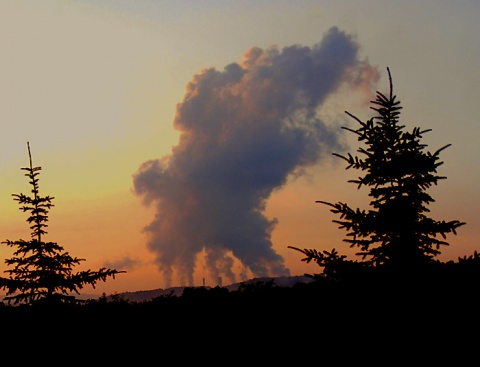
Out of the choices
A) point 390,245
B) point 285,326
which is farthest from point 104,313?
point 390,245

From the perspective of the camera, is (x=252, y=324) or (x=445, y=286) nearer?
(x=445, y=286)

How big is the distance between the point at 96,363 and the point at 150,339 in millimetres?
1095

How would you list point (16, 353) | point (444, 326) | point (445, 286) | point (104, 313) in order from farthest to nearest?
point (104, 313)
point (16, 353)
point (445, 286)
point (444, 326)

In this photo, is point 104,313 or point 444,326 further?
point 104,313

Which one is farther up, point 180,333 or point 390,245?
point 390,245

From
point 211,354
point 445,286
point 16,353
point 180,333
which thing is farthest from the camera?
point 16,353

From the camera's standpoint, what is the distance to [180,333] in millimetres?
10781

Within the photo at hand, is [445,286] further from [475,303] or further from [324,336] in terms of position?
[324,336]

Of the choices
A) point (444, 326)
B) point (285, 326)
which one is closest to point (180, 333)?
point (285, 326)

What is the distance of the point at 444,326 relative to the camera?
8.81 meters

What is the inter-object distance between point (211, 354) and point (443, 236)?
5.70m

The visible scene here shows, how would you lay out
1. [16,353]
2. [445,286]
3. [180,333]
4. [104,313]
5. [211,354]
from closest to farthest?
[445,286] → [211,354] → [180,333] → [16,353] → [104,313]

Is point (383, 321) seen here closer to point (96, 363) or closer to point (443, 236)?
point (443, 236)

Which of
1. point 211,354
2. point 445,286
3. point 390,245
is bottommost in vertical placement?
point 211,354
